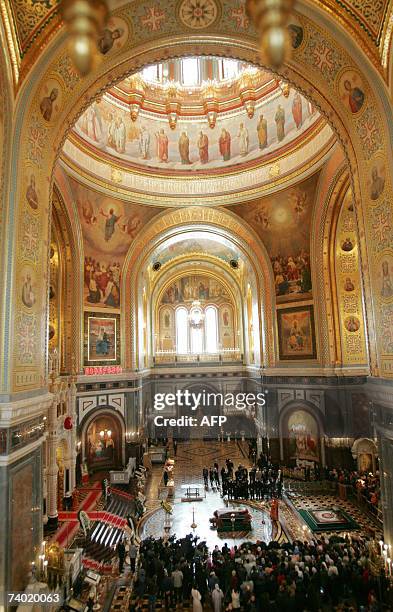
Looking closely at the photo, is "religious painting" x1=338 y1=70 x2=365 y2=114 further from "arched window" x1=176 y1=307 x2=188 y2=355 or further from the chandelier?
"arched window" x1=176 y1=307 x2=188 y2=355

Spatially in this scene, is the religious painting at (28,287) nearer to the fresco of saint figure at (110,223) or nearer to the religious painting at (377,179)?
the religious painting at (377,179)

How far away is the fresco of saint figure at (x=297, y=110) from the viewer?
725 inches

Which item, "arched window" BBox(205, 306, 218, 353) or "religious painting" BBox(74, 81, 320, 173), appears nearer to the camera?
"religious painting" BBox(74, 81, 320, 173)

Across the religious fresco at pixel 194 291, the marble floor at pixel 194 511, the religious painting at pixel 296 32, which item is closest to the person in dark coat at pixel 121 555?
the marble floor at pixel 194 511

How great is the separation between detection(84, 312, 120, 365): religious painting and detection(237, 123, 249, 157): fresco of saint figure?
10.9m

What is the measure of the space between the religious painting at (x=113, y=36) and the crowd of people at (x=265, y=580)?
1256 centimetres

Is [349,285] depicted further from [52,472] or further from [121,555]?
[52,472]

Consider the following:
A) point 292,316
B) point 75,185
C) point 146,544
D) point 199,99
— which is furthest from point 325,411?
point 199,99

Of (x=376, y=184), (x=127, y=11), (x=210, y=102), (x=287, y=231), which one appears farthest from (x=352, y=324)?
(x=127, y=11)

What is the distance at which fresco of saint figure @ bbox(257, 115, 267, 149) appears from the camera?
66.5ft

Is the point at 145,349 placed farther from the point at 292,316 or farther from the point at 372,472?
the point at 372,472

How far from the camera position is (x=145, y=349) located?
1103 inches

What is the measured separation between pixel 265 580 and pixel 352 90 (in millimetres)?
11455

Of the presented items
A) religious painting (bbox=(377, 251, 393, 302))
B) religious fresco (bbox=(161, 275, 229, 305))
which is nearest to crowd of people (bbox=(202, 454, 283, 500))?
religious painting (bbox=(377, 251, 393, 302))
